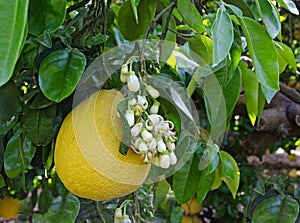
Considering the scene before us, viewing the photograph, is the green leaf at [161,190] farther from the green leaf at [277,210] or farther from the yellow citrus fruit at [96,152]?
the yellow citrus fruit at [96,152]

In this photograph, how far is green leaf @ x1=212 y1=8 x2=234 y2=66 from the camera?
0.50m

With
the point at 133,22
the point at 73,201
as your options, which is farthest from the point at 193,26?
the point at 73,201

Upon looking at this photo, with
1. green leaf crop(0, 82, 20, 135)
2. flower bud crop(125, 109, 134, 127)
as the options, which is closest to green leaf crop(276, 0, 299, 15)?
flower bud crop(125, 109, 134, 127)

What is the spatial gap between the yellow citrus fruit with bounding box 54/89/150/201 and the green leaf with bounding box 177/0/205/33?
14 cm

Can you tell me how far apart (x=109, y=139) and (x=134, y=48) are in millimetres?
157

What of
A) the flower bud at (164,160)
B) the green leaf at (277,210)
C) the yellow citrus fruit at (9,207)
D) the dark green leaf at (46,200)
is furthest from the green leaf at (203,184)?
the yellow citrus fruit at (9,207)

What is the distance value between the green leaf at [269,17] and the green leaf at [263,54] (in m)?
0.02

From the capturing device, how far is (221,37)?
1.72 feet

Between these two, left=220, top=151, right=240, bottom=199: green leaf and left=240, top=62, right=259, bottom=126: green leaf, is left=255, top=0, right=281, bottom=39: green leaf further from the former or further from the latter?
left=220, top=151, right=240, bottom=199: green leaf

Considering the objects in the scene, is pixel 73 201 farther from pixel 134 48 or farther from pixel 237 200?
pixel 237 200

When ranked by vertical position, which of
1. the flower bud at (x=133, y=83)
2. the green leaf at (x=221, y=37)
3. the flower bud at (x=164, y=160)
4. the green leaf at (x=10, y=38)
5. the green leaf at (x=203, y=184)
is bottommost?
the green leaf at (x=203, y=184)

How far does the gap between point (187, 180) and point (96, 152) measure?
0.89ft

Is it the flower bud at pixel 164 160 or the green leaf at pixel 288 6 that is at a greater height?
the green leaf at pixel 288 6

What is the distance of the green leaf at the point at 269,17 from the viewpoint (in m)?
0.56
